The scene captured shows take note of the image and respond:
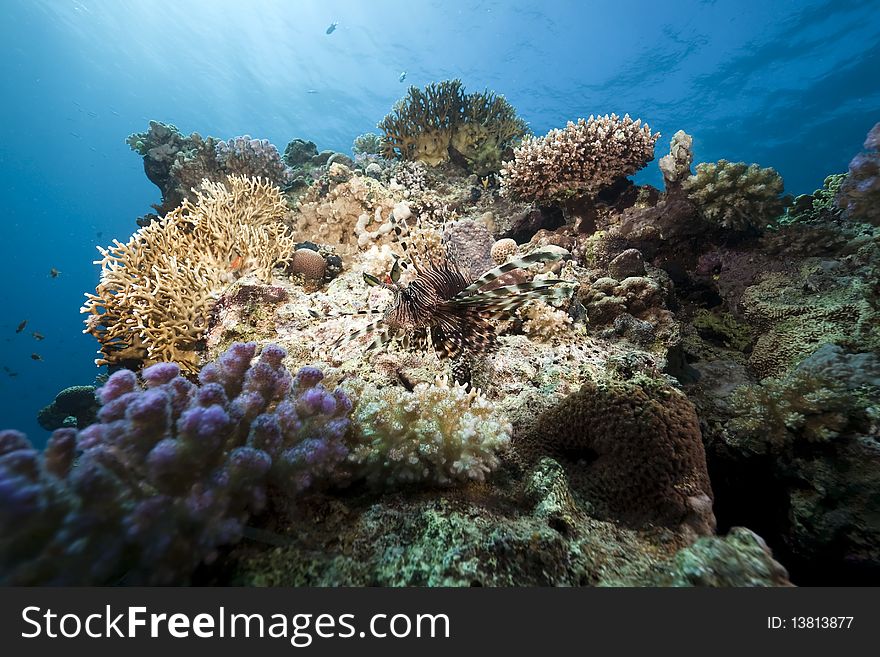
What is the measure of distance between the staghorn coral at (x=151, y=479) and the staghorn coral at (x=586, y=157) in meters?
5.20

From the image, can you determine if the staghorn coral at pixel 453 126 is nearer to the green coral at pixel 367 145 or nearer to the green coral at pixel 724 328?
the green coral at pixel 367 145

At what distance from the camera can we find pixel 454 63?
5862 cm

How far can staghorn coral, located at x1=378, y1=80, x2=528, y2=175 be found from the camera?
770 cm

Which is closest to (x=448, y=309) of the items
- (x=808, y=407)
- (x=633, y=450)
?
(x=633, y=450)

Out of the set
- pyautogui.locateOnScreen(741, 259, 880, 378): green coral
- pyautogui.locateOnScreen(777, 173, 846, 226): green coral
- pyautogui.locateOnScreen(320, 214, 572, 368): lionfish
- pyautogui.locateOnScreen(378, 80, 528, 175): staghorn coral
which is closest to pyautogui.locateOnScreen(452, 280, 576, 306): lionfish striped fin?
pyautogui.locateOnScreen(320, 214, 572, 368): lionfish

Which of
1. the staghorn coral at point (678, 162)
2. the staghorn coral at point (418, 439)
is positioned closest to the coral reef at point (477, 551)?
the staghorn coral at point (418, 439)

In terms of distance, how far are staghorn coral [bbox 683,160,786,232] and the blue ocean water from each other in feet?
74.1

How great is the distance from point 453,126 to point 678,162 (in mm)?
4637

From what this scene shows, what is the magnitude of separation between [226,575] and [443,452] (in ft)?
3.13

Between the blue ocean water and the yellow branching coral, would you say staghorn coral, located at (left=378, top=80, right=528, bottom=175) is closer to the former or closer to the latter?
the yellow branching coral

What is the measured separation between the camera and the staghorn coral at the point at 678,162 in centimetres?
498

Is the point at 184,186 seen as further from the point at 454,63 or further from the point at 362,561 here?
the point at 454,63

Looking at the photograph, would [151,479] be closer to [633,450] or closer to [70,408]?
[633,450]

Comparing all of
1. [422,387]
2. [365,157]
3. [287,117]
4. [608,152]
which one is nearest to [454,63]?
[287,117]
